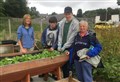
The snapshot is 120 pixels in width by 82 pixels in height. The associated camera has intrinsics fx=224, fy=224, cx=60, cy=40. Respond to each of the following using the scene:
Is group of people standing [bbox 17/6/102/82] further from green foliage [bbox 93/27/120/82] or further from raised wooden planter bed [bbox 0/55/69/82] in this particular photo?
green foliage [bbox 93/27/120/82]

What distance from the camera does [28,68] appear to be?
429 centimetres

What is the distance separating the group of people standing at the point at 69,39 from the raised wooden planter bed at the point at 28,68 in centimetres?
28

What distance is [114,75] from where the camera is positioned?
5430 millimetres

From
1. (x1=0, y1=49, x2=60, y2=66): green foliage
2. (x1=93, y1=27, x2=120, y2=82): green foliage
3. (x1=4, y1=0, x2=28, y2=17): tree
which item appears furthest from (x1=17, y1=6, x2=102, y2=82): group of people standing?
(x1=4, y1=0, x2=28, y2=17): tree

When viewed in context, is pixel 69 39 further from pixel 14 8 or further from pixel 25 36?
pixel 14 8

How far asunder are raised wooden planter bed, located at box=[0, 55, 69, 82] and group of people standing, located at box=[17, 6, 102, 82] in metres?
0.28

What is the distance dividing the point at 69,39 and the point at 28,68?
116 centimetres

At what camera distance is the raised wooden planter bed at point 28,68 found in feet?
13.1

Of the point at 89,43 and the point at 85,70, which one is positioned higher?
the point at 89,43

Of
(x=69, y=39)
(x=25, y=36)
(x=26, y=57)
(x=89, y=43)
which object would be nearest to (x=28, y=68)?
(x=26, y=57)

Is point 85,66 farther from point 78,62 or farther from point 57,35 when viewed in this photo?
point 57,35

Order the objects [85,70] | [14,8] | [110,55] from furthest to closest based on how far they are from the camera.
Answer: [14,8]
[110,55]
[85,70]

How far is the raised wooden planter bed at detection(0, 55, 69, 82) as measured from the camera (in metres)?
4.00

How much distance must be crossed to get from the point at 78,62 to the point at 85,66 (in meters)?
0.21
